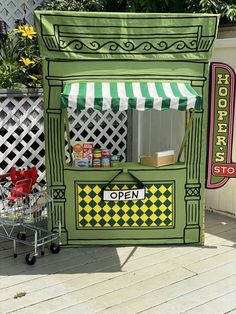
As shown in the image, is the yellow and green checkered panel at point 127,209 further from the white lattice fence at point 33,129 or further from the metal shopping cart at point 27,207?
the white lattice fence at point 33,129

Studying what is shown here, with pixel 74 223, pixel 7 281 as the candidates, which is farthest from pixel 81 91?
pixel 7 281

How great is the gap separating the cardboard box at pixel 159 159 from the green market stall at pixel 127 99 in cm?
9

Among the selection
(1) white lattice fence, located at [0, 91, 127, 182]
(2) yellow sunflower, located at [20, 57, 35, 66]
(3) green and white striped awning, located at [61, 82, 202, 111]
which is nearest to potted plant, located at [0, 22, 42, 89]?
(2) yellow sunflower, located at [20, 57, 35, 66]

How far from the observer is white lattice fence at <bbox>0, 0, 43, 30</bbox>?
7.50 m

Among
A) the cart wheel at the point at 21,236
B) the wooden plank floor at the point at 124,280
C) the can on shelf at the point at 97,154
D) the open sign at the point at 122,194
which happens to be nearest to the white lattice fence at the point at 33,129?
the cart wheel at the point at 21,236

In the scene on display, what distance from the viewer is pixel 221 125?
5.20m

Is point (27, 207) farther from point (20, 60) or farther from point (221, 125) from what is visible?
point (20, 60)

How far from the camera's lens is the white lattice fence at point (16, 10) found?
7504 mm

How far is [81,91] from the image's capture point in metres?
4.03

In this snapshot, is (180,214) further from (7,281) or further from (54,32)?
(54,32)

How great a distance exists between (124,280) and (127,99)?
169 cm

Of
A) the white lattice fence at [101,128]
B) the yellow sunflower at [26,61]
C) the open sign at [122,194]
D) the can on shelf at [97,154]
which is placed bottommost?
the open sign at [122,194]

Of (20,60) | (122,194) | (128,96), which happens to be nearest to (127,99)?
(128,96)

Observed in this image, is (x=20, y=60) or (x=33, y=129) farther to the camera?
(x=20, y=60)
